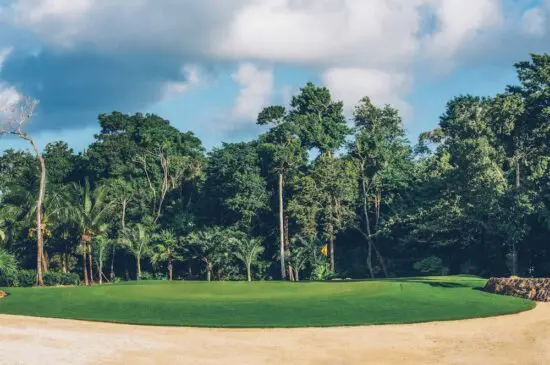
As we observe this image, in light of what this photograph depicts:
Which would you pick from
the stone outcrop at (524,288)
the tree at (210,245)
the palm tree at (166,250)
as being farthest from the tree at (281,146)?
the stone outcrop at (524,288)

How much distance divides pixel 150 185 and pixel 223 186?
33.5ft

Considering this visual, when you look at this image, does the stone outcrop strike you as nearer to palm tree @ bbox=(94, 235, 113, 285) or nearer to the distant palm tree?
palm tree @ bbox=(94, 235, 113, 285)

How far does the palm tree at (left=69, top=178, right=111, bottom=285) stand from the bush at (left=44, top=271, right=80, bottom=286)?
14.5 ft

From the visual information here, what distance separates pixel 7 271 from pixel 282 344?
111ft

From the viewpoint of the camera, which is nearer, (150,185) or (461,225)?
(461,225)

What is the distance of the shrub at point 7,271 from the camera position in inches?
1813

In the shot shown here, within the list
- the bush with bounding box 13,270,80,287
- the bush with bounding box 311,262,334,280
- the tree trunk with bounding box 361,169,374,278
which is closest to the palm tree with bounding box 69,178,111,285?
the bush with bounding box 13,270,80,287

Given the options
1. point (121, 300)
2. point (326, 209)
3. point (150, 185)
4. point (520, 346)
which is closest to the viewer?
point (520, 346)

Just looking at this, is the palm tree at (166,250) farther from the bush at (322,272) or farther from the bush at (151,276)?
the bush at (322,272)

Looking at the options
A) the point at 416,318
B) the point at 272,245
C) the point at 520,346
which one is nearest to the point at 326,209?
the point at 272,245

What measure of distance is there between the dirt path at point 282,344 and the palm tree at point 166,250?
3403cm

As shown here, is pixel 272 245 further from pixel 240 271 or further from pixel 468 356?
pixel 468 356

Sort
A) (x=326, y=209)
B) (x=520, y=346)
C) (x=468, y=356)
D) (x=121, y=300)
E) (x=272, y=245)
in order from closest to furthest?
(x=468, y=356)
(x=520, y=346)
(x=121, y=300)
(x=326, y=209)
(x=272, y=245)

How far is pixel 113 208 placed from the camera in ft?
207
